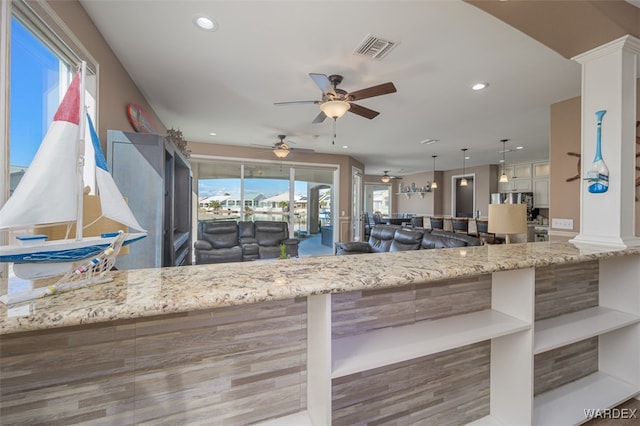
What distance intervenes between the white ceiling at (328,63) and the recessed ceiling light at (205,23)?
1.9 inches

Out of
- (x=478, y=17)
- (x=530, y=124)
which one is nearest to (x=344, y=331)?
(x=478, y=17)

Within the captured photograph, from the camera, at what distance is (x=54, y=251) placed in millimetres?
694

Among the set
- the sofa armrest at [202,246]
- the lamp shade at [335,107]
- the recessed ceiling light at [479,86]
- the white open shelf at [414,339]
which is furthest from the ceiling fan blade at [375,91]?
the sofa armrest at [202,246]

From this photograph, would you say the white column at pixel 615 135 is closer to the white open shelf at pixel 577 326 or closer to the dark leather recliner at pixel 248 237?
the white open shelf at pixel 577 326

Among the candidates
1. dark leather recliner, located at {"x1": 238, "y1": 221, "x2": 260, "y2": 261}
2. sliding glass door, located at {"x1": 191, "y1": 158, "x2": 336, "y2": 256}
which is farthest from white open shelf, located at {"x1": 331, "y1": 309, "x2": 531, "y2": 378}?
sliding glass door, located at {"x1": 191, "y1": 158, "x2": 336, "y2": 256}

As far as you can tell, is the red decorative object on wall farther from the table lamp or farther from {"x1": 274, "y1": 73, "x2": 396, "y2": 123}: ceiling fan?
the table lamp

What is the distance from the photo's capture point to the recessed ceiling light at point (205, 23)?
194cm

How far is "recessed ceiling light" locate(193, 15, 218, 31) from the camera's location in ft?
6.38

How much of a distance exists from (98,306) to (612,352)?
273cm

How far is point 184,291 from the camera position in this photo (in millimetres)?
745

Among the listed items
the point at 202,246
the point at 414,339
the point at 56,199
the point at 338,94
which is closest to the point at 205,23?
the point at 338,94

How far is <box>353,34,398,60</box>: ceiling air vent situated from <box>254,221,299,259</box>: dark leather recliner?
4.24m

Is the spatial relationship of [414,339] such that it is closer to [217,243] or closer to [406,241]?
[406,241]

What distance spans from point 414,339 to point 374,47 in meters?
2.20
